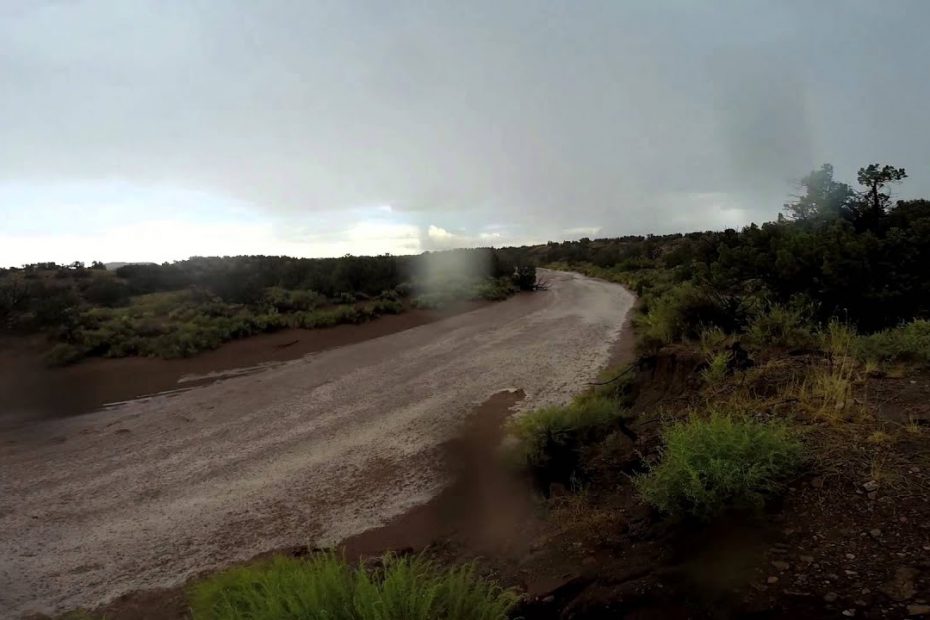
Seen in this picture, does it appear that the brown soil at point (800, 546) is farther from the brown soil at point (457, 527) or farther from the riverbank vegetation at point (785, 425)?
the brown soil at point (457, 527)

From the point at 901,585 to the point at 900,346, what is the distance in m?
4.63

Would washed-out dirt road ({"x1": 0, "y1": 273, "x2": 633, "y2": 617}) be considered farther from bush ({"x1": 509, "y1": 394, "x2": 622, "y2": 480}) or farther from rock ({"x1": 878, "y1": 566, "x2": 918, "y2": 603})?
rock ({"x1": 878, "y1": 566, "x2": 918, "y2": 603})

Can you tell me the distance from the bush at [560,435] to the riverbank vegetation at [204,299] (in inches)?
456

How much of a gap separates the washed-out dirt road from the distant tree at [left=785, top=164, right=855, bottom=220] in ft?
17.5

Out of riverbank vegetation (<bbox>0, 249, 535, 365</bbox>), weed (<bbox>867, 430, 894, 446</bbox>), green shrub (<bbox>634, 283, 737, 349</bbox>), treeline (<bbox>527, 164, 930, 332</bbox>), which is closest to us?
weed (<bbox>867, 430, 894, 446</bbox>)

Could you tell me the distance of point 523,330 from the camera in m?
18.8

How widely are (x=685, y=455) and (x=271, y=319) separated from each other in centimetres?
1633

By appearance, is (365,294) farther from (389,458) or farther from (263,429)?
(389,458)

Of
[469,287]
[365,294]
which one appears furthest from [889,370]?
[469,287]

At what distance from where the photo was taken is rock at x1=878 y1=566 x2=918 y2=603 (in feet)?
9.97

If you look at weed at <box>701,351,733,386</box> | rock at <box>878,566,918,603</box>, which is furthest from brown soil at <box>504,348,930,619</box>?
weed at <box>701,351,733,386</box>

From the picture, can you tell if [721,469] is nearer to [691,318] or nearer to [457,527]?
[457,527]

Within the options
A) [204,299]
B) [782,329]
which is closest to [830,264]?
[782,329]

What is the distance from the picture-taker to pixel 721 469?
4.36 meters
